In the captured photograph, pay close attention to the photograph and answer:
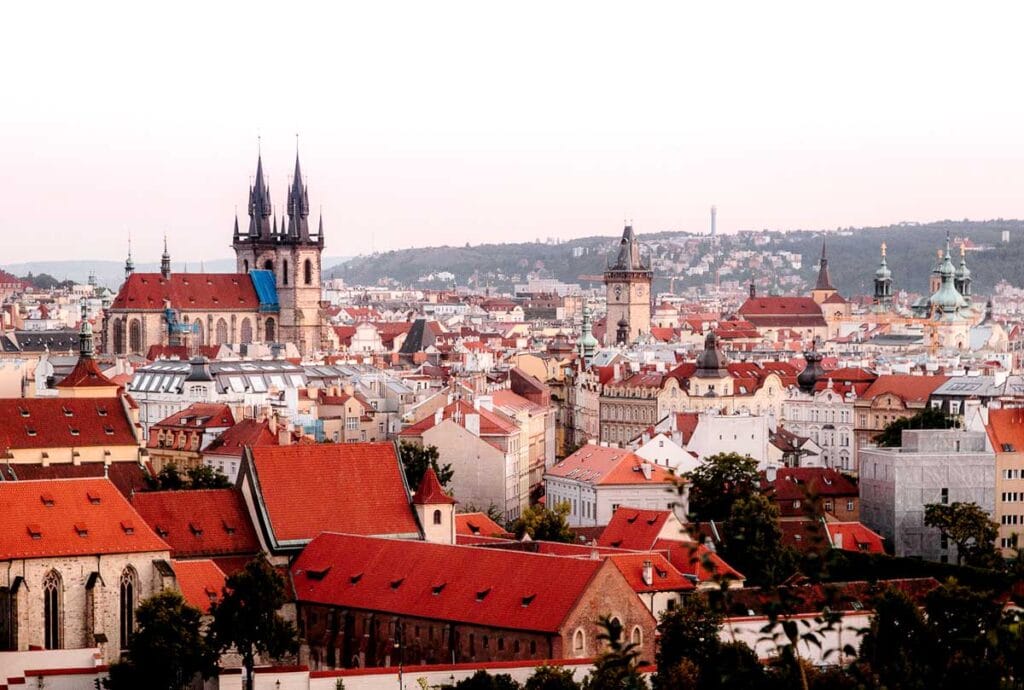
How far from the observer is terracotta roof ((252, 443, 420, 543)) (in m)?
63.4

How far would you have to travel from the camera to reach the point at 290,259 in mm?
160500

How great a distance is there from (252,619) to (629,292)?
137 meters

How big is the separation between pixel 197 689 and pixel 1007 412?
42414 millimetres

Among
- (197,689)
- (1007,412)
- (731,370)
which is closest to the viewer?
(197,689)

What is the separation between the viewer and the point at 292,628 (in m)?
57.2

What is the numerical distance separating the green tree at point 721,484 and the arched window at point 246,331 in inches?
2963

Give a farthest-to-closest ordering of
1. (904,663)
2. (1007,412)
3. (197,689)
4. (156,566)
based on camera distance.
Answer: (1007,412)
(156,566)
(197,689)
(904,663)

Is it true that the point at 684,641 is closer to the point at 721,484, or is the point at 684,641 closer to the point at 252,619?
the point at 252,619

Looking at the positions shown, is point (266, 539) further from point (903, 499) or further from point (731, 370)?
point (731, 370)

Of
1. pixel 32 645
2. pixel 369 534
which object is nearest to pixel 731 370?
pixel 369 534

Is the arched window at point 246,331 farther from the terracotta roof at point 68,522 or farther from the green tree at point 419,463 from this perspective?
the terracotta roof at point 68,522

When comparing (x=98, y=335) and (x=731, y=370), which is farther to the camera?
(x=98, y=335)

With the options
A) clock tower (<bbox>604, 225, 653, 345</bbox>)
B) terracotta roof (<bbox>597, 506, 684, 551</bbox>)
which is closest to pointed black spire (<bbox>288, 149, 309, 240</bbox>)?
clock tower (<bbox>604, 225, 653, 345</bbox>)

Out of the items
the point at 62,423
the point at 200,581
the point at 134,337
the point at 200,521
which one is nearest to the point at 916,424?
the point at 62,423
